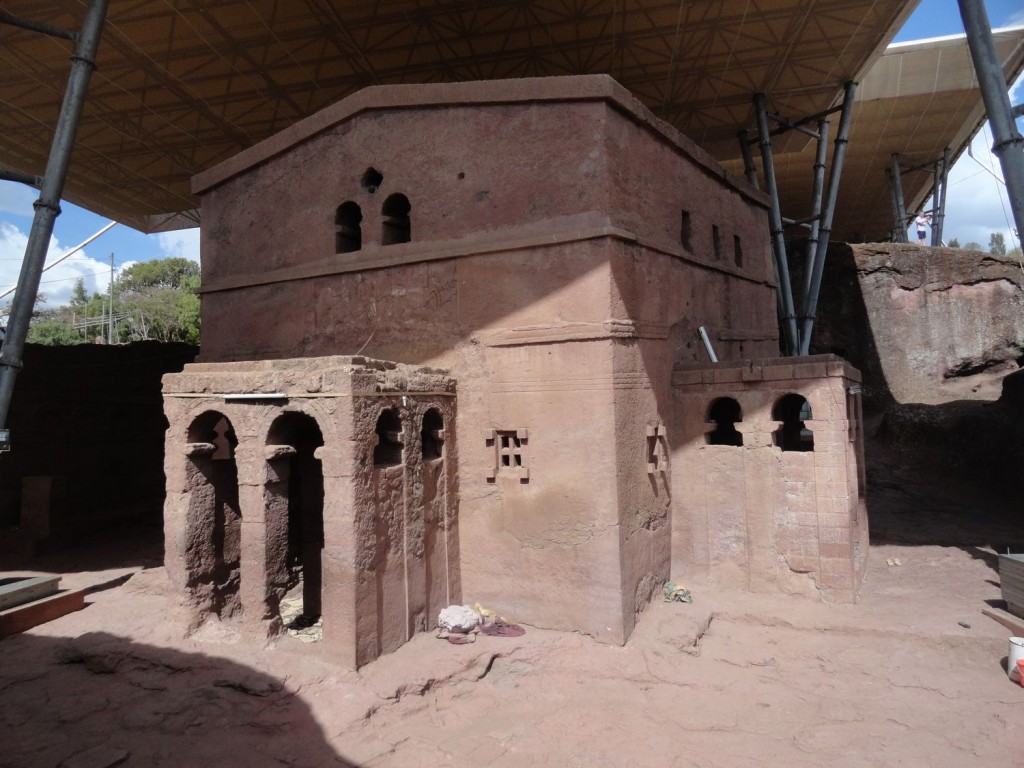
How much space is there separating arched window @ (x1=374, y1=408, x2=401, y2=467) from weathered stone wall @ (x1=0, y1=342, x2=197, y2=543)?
29.2 feet

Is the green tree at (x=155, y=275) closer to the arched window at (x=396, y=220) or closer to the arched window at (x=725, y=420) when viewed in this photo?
the arched window at (x=396, y=220)

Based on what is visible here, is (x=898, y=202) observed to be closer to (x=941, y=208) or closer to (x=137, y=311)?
(x=941, y=208)

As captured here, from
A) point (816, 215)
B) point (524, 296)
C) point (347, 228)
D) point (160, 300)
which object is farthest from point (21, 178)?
point (160, 300)

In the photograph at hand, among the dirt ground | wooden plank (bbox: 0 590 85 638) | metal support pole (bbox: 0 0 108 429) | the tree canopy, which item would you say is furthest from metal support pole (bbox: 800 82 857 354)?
the tree canopy

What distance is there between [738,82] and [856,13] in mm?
3030

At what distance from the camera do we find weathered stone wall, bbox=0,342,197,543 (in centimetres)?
1295

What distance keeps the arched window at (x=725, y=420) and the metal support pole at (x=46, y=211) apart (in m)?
10.8

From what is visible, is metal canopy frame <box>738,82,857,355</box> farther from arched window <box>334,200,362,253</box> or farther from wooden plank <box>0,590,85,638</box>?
wooden plank <box>0,590,85,638</box>

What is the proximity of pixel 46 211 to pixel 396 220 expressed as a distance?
5.14 meters

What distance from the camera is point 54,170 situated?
9344mm

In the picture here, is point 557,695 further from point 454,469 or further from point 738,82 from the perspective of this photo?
point 738,82

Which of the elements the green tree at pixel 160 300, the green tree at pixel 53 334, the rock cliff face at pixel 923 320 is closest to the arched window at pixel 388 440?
the rock cliff face at pixel 923 320

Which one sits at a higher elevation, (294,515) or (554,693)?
(294,515)

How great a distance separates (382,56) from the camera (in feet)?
49.6
